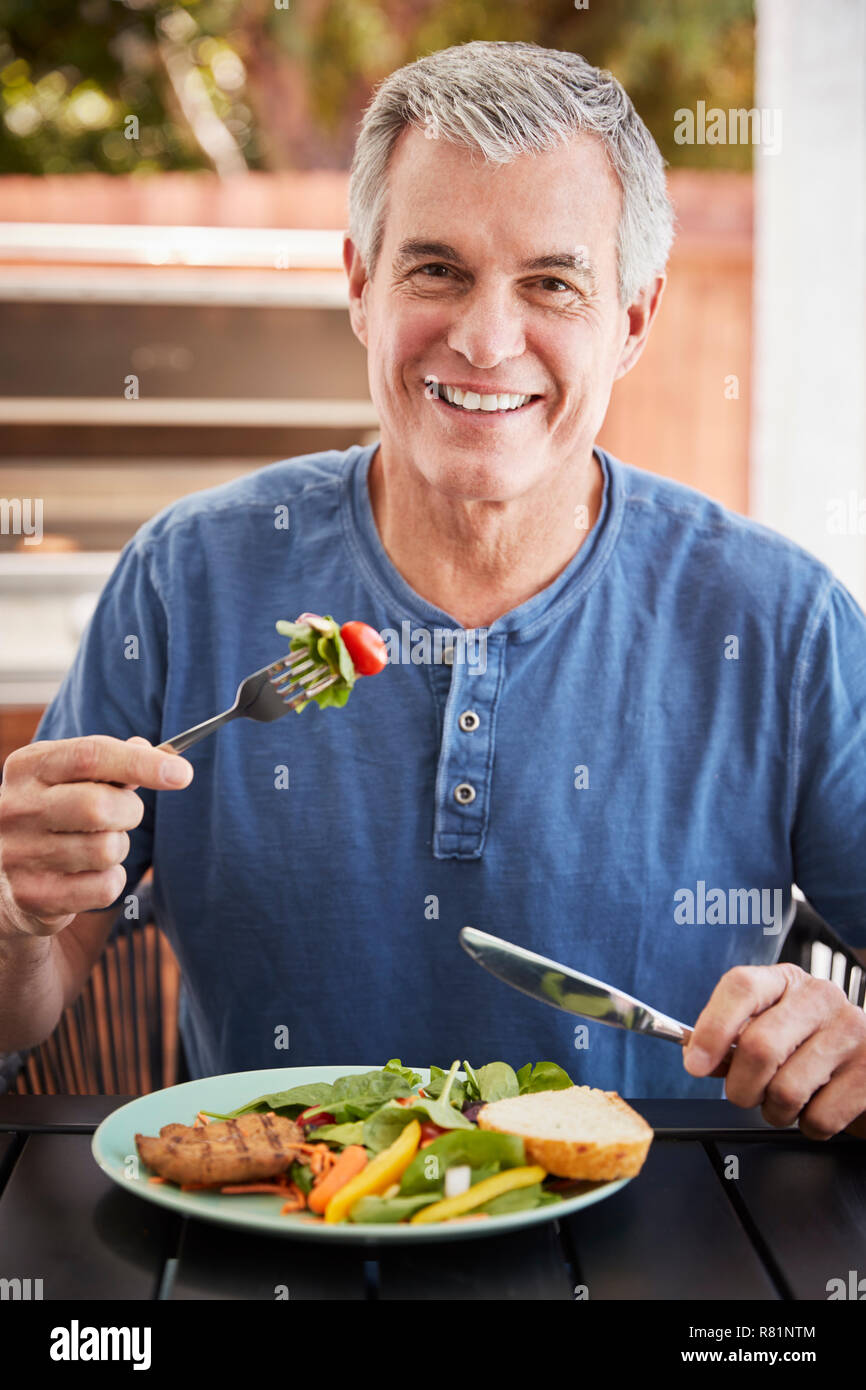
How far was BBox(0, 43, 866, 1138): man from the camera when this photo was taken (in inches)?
52.6

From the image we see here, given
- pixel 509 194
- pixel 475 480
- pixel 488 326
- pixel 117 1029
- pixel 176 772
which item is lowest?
pixel 117 1029

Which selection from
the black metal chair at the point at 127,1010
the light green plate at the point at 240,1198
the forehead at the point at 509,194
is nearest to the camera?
the light green plate at the point at 240,1198

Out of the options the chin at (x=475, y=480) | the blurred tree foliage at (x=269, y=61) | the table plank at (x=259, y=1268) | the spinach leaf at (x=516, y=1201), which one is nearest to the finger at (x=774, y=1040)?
the spinach leaf at (x=516, y=1201)

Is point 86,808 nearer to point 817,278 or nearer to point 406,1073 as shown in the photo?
point 406,1073

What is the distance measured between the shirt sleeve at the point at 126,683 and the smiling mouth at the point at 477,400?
1.29 feet

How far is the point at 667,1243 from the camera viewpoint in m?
0.89

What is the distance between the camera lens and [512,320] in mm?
1324

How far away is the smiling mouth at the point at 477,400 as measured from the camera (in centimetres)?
135

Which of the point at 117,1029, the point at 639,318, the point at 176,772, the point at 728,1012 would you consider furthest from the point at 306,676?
the point at 117,1029

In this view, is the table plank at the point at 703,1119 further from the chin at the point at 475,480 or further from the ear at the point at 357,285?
the ear at the point at 357,285

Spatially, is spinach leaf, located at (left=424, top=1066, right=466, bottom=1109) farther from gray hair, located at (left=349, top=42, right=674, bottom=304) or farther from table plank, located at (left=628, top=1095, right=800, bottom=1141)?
gray hair, located at (left=349, top=42, right=674, bottom=304)

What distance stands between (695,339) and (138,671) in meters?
2.86

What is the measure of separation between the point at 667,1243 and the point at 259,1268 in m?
0.27

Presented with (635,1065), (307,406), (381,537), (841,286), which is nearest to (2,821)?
(381,537)
